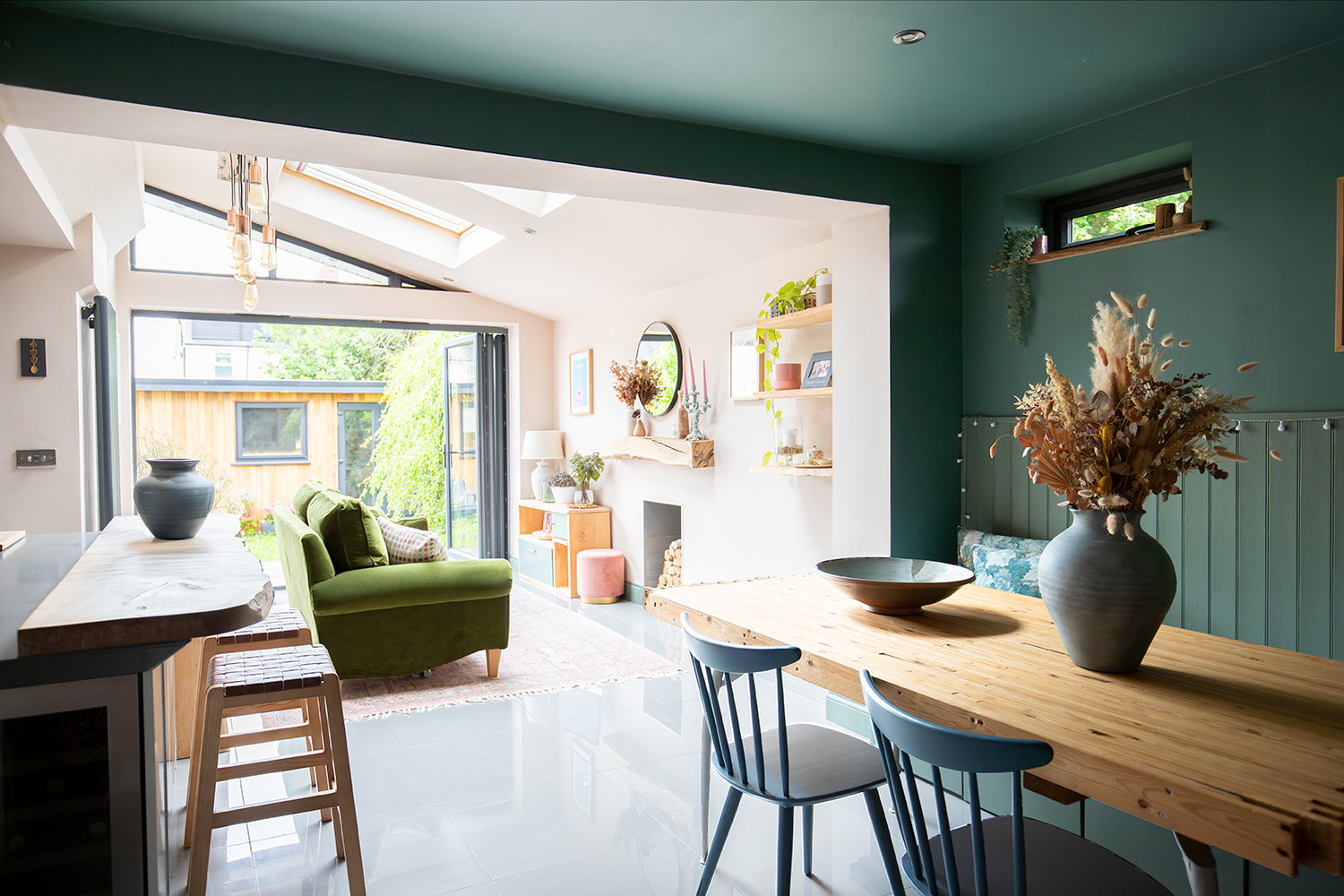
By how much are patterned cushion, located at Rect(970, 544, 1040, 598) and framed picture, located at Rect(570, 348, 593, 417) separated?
13.8 ft

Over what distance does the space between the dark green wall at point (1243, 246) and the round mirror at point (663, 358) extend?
109 inches

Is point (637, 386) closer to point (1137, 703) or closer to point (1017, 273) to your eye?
point (1017, 273)

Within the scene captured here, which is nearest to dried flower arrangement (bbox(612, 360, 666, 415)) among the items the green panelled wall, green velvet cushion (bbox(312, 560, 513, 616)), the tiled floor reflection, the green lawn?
green velvet cushion (bbox(312, 560, 513, 616))

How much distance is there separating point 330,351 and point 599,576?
26.2 feet

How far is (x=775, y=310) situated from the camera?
14.4 feet

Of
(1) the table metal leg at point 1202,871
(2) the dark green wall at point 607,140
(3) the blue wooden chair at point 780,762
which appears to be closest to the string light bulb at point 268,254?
(2) the dark green wall at point 607,140

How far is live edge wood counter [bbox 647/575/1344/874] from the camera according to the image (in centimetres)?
116

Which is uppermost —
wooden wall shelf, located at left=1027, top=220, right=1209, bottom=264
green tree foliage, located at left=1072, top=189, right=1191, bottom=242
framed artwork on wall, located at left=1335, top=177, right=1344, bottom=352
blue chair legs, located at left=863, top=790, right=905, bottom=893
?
green tree foliage, located at left=1072, top=189, right=1191, bottom=242

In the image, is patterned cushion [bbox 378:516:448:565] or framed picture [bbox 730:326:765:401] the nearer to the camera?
patterned cushion [bbox 378:516:448:565]

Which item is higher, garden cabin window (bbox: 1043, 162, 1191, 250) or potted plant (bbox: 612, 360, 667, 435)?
garden cabin window (bbox: 1043, 162, 1191, 250)

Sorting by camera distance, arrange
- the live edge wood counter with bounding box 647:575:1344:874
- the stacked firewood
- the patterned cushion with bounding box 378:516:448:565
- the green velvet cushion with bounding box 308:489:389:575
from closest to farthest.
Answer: the live edge wood counter with bounding box 647:575:1344:874 < the green velvet cushion with bounding box 308:489:389:575 < the patterned cushion with bounding box 378:516:448:565 < the stacked firewood

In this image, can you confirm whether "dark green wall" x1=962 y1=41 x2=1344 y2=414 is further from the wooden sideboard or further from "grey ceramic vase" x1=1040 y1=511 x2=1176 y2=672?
the wooden sideboard

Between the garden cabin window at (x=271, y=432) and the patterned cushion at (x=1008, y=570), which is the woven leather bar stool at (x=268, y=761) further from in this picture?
the garden cabin window at (x=271, y=432)

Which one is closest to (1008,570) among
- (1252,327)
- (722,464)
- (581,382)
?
(1252,327)
